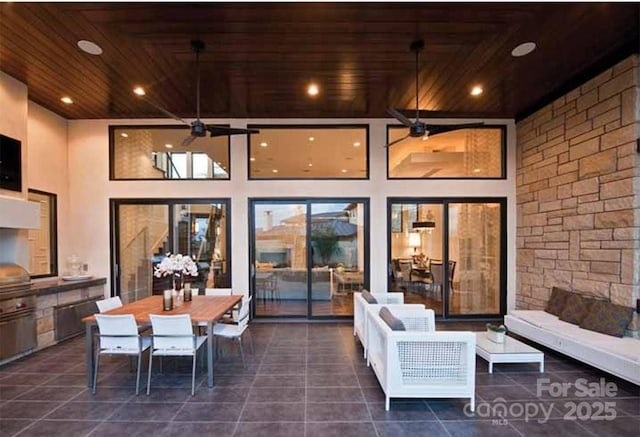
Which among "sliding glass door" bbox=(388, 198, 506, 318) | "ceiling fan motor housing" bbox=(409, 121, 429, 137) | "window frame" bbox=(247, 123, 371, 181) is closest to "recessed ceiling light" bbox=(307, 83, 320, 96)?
"window frame" bbox=(247, 123, 371, 181)

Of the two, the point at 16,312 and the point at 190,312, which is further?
the point at 16,312

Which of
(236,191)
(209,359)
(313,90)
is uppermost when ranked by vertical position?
(313,90)

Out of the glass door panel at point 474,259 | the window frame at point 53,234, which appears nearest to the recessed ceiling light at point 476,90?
the glass door panel at point 474,259

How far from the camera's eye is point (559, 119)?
499 cm

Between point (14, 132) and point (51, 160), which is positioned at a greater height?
point (14, 132)

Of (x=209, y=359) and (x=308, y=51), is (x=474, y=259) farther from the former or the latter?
(x=209, y=359)

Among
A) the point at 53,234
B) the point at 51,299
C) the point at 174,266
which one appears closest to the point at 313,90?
the point at 174,266

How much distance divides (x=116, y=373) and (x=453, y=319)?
5.27 metres

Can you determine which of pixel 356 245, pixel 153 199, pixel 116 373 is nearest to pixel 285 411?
pixel 116 373

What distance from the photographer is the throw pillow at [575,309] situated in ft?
14.1

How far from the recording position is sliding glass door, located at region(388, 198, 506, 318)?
621 centimetres

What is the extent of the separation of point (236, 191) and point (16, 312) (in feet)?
11.1

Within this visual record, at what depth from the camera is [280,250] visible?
6242 millimetres

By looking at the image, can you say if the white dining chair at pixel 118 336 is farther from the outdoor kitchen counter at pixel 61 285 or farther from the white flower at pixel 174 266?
the outdoor kitchen counter at pixel 61 285
